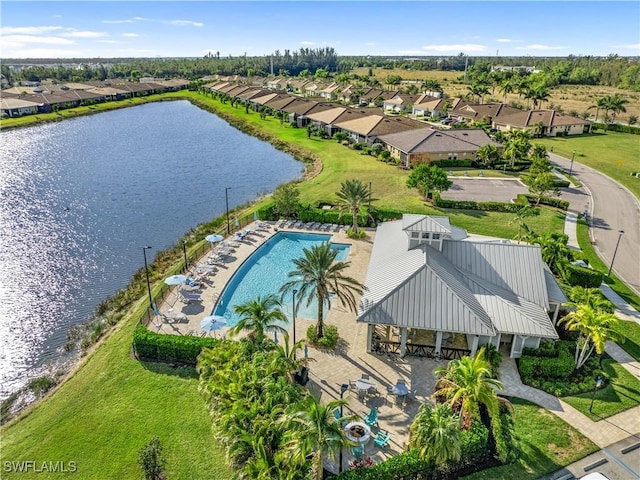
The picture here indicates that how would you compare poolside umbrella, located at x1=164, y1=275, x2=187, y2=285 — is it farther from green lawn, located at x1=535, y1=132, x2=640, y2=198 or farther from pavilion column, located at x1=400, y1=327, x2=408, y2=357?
green lawn, located at x1=535, y1=132, x2=640, y2=198

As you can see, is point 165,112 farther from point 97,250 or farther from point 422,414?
point 422,414

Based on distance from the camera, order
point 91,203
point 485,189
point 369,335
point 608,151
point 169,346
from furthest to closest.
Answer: point 608,151
point 485,189
point 91,203
point 369,335
point 169,346

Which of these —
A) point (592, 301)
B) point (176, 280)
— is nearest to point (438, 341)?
point (592, 301)

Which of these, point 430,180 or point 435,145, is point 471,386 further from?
point 435,145

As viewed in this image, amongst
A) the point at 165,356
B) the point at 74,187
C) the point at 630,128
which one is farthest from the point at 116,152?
the point at 630,128

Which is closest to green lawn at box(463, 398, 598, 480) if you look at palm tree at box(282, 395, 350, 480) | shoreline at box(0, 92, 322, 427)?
palm tree at box(282, 395, 350, 480)

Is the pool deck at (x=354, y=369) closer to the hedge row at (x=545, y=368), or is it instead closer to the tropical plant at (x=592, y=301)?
the hedge row at (x=545, y=368)

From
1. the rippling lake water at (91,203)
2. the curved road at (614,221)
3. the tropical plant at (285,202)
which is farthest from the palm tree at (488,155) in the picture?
the tropical plant at (285,202)
